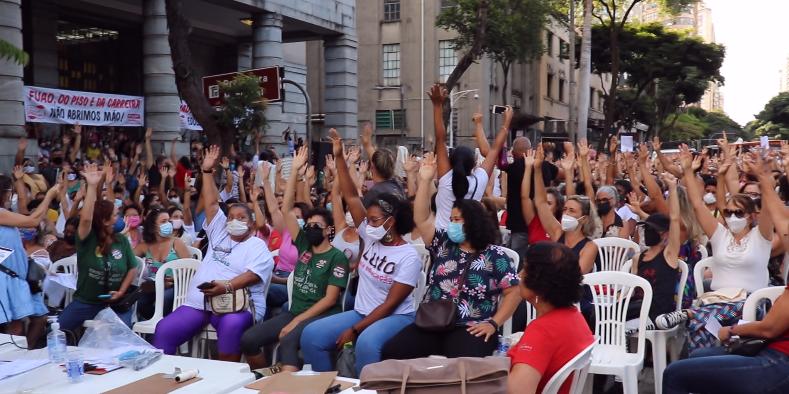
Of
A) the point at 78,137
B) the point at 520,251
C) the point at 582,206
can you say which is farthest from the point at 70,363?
the point at 78,137

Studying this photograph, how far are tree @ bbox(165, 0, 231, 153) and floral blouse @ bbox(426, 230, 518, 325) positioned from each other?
778 centimetres

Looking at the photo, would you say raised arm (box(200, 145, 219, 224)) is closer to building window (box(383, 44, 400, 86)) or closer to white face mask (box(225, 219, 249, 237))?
white face mask (box(225, 219, 249, 237))

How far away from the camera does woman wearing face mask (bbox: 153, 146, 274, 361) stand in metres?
6.14

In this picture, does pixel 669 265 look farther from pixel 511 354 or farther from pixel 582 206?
pixel 511 354

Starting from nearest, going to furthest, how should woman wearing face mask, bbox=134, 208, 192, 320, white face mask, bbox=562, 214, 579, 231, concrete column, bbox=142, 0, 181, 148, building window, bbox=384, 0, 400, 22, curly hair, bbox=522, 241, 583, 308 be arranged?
curly hair, bbox=522, 241, 583, 308 → white face mask, bbox=562, 214, 579, 231 → woman wearing face mask, bbox=134, 208, 192, 320 → concrete column, bbox=142, 0, 181, 148 → building window, bbox=384, 0, 400, 22

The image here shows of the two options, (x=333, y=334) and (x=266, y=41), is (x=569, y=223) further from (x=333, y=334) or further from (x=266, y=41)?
(x=266, y=41)

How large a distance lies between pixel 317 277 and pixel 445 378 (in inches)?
114

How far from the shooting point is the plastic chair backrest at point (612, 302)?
5621 millimetres

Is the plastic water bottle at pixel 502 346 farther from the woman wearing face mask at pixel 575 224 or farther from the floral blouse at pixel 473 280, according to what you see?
the woman wearing face mask at pixel 575 224

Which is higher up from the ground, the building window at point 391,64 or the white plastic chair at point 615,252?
the building window at point 391,64

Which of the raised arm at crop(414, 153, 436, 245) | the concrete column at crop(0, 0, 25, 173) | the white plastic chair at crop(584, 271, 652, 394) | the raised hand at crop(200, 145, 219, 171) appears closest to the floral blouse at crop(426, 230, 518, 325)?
the white plastic chair at crop(584, 271, 652, 394)

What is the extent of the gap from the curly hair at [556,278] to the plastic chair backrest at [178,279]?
13.3 ft

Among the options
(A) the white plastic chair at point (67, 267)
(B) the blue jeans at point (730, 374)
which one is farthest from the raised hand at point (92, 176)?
(B) the blue jeans at point (730, 374)

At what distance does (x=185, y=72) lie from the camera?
1191cm
